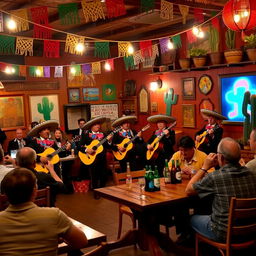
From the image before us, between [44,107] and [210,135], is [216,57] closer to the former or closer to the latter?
[210,135]

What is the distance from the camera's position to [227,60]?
7.00 m

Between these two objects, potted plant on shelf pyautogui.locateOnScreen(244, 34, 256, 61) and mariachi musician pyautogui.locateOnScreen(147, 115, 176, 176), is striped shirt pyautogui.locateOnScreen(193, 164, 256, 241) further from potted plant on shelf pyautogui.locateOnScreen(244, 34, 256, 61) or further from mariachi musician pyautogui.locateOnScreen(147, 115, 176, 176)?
mariachi musician pyautogui.locateOnScreen(147, 115, 176, 176)

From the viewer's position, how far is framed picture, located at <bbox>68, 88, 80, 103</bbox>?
975 cm

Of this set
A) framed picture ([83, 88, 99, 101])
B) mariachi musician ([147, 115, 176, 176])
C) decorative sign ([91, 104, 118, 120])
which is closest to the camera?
mariachi musician ([147, 115, 176, 176])

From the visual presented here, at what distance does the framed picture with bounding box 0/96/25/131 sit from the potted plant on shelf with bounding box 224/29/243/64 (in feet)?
16.0

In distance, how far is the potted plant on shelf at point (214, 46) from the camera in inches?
287

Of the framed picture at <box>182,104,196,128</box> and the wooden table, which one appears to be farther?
the framed picture at <box>182,104,196,128</box>

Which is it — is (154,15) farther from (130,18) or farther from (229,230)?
(229,230)

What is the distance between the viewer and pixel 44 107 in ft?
30.5

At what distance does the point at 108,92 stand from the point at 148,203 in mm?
7324

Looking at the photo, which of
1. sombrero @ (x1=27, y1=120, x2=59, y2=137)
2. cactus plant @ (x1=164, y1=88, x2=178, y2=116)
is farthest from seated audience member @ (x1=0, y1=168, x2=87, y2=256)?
cactus plant @ (x1=164, y1=88, x2=178, y2=116)

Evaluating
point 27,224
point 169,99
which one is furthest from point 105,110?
point 27,224

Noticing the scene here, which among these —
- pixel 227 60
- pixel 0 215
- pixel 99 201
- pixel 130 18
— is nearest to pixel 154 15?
pixel 130 18

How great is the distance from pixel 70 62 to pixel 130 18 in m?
2.93
